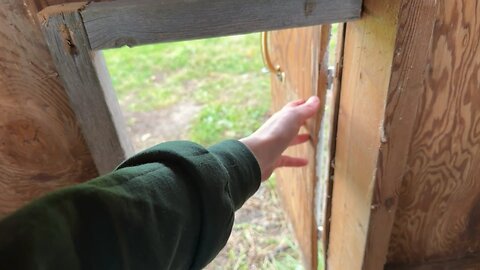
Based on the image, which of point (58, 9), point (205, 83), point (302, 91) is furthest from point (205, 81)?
point (58, 9)

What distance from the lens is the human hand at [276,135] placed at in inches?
37.8

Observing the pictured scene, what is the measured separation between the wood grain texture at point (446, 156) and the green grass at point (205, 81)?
1440 millimetres

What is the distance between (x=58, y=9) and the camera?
698 millimetres

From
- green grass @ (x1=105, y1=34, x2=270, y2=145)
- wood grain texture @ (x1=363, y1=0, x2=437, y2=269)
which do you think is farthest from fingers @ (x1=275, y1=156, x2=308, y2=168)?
green grass @ (x1=105, y1=34, x2=270, y2=145)

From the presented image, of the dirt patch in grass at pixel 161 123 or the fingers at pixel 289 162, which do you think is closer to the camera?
the fingers at pixel 289 162

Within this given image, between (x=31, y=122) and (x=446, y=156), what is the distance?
89cm

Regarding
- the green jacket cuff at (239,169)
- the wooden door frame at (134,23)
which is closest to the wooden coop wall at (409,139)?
the wooden door frame at (134,23)

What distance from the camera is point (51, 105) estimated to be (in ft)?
2.79

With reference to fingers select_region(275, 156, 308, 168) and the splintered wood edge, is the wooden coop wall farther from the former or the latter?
the splintered wood edge

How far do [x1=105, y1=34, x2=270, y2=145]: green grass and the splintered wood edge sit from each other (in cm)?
181

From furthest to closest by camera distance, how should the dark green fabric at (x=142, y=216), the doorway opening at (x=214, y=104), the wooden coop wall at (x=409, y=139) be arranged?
the doorway opening at (x=214, y=104), the wooden coop wall at (x=409, y=139), the dark green fabric at (x=142, y=216)

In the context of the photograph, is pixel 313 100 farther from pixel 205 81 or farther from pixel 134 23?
pixel 205 81

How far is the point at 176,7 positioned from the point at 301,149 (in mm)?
Result: 795

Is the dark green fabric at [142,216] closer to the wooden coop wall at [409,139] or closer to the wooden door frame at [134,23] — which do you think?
the wooden door frame at [134,23]
